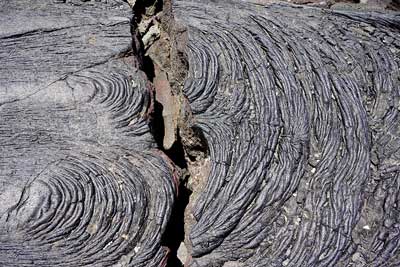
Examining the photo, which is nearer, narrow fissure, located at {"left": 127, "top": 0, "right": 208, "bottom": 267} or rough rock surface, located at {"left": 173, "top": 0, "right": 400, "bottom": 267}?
rough rock surface, located at {"left": 173, "top": 0, "right": 400, "bottom": 267}

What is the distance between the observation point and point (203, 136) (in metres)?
1.78

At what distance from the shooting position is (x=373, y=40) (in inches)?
75.0

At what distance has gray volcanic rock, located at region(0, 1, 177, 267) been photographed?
1.60 m

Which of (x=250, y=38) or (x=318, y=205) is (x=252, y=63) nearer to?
(x=250, y=38)

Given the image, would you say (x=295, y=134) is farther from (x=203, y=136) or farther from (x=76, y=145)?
(x=76, y=145)

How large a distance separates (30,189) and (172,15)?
0.81 m

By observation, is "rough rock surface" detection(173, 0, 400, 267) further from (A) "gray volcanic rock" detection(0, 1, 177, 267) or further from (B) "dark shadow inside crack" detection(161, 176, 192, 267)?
(A) "gray volcanic rock" detection(0, 1, 177, 267)

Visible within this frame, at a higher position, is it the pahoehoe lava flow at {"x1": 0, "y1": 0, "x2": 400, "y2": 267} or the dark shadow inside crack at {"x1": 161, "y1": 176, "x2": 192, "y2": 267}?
the pahoehoe lava flow at {"x1": 0, "y1": 0, "x2": 400, "y2": 267}

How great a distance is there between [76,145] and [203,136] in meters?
0.40

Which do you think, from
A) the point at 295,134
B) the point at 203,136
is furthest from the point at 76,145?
the point at 295,134

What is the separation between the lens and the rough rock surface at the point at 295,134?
1.64 m

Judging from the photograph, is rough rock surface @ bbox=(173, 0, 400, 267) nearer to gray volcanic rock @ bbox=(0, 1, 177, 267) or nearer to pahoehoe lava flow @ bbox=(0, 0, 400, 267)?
pahoehoe lava flow @ bbox=(0, 0, 400, 267)

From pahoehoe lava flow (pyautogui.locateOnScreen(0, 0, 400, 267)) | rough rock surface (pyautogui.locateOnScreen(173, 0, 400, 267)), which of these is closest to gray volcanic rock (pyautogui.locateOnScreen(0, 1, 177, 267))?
pahoehoe lava flow (pyautogui.locateOnScreen(0, 0, 400, 267))

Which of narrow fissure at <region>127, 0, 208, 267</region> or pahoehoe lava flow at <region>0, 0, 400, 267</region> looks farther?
narrow fissure at <region>127, 0, 208, 267</region>
